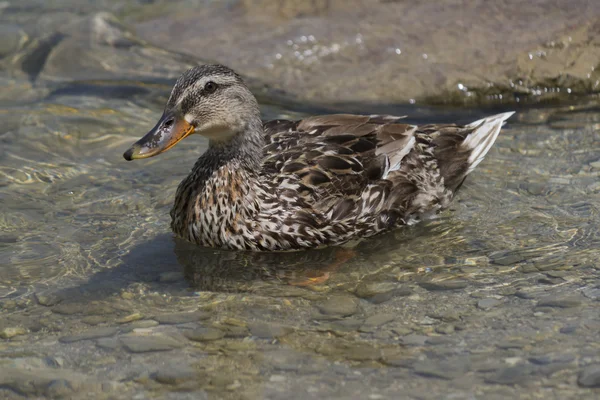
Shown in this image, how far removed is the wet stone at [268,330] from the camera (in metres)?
5.93

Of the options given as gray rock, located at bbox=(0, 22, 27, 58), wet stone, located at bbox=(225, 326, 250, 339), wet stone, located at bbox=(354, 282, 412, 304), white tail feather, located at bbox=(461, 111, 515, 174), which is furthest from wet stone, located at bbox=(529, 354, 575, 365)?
gray rock, located at bbox=(0, 22, 27, 58)

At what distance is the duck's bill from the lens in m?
6.57

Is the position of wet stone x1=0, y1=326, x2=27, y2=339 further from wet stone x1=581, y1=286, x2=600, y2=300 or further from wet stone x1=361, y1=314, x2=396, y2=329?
wet stone x1=581, y1=286, x2=600, y2=300

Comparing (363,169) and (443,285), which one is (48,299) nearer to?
(363,169)

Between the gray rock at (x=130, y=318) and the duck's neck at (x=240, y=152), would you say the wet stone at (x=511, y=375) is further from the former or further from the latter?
the duck's neck at (x=240, y=152)

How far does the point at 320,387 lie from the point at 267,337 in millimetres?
767

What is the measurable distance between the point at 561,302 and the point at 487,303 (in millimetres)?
500

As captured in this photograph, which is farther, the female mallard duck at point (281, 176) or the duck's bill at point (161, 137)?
the female mallard duck at point (281, 176)

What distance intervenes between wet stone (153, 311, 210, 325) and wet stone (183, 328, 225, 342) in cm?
17

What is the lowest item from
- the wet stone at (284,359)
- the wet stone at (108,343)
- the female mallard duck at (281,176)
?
the wet stone at (108,343)

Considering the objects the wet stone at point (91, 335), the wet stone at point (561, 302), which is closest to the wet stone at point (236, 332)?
the wet stone at point (91, 335)

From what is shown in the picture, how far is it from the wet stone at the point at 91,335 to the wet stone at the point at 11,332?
0.30m

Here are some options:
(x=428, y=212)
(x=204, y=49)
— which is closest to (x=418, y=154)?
(x=428, y=212)

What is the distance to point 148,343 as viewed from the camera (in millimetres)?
5828
